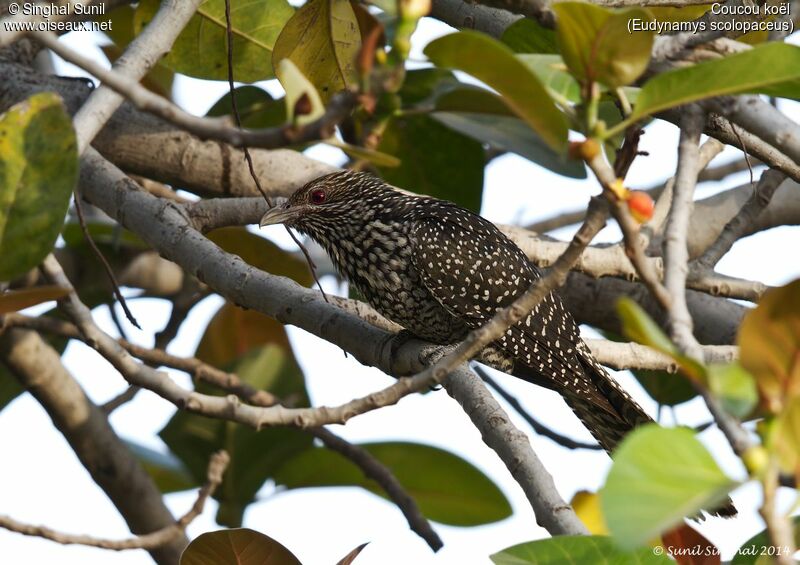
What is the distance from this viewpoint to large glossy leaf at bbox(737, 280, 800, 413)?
1682 millimetres

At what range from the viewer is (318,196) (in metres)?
5.19

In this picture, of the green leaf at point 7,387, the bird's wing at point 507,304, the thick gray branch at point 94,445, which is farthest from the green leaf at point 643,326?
the green leaf at point 7,387

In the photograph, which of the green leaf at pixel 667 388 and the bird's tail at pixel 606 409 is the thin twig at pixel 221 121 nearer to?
the bird's tail at pixel 606 409

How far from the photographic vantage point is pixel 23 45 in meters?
5.20

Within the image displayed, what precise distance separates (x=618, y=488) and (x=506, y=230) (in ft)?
12.0

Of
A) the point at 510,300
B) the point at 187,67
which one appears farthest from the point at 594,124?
the point at 187,67

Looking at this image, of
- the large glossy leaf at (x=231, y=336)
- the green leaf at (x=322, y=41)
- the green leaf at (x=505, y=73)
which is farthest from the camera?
the large glossy leaf at (x=231, y=336)

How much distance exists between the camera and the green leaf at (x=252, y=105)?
4938 mm

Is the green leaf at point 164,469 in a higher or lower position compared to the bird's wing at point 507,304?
lower

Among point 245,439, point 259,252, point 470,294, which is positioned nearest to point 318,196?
point 259,252

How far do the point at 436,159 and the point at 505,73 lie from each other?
118 inches

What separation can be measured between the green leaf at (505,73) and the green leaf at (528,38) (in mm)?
1289

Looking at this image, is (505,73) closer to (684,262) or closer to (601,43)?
(601,43)

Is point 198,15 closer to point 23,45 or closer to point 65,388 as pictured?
point 23,45
